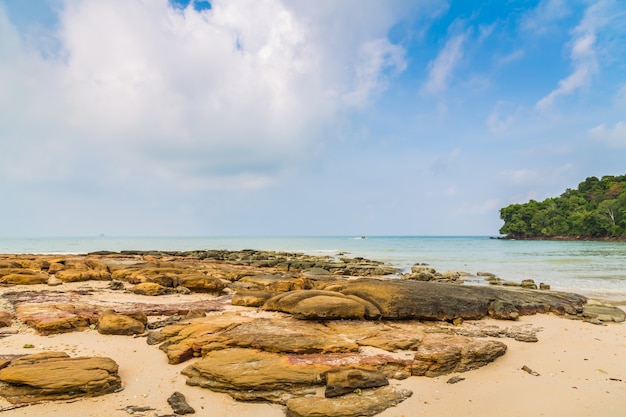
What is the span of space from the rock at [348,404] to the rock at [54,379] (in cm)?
289

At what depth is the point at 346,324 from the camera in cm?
821

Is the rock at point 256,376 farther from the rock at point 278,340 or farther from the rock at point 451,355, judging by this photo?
the rock at point 451,355

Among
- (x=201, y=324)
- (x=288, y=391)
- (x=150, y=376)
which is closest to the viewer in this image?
(x=288, y=391)

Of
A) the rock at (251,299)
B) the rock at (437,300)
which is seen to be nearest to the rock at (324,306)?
the rock at (437,300)

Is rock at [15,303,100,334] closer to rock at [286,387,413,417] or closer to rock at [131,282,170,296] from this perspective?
rock at [131,282,170,296]

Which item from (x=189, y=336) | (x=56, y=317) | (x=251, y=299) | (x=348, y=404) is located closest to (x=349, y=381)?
(x=348, y=404)

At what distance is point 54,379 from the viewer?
5.14m

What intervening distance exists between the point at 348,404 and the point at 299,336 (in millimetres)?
1966

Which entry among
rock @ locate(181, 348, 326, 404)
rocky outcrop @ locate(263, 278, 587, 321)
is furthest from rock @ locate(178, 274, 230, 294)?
rock @ locate(181, 348, 326, 404)

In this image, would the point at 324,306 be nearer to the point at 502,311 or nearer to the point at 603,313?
the point at 502,311

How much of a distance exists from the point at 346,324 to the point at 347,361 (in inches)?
81.1

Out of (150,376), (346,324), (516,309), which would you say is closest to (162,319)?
(150,376)

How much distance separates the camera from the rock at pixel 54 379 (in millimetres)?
5027

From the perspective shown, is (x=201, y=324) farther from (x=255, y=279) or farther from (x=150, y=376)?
(x=255, y=279)
